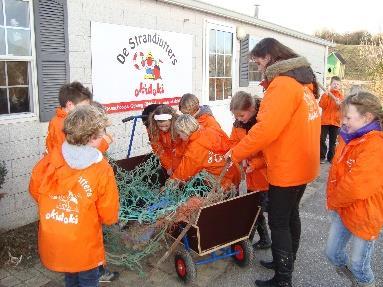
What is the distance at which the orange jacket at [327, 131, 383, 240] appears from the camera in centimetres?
263

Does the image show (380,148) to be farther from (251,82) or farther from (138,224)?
Answer: (251,82)

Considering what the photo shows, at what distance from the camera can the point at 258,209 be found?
143 inches

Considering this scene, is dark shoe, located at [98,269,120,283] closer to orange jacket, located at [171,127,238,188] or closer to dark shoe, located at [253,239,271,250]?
orange jacket, located at [171,127,238,188]

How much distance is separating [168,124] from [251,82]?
651 centimetres

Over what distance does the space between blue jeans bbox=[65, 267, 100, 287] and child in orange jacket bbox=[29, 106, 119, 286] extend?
0.09m

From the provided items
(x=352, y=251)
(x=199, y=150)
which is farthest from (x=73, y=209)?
(x=352, y=251)

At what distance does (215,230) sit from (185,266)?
0.43m

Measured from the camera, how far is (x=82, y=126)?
2.39 m

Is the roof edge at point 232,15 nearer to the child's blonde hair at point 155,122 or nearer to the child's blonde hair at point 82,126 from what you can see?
the child's blonde hair at point 155,122

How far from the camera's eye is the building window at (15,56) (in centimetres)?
441

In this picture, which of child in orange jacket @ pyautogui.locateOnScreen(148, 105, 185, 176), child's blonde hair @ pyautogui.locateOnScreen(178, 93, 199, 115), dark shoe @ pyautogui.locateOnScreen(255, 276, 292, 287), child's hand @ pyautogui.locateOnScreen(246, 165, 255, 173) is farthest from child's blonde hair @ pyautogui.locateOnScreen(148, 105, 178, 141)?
dark shoe @ pyautogui.locateOnScreen(255, 276, 292, 287)

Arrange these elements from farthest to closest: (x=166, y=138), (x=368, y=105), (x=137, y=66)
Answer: (x=137, y=66)
(x=166, y=138)
(x=368, y=105)

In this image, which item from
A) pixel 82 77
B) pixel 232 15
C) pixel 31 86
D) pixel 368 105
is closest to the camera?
pixel 368 105

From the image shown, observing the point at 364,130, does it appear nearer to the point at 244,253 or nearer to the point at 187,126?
the point at 187,126
